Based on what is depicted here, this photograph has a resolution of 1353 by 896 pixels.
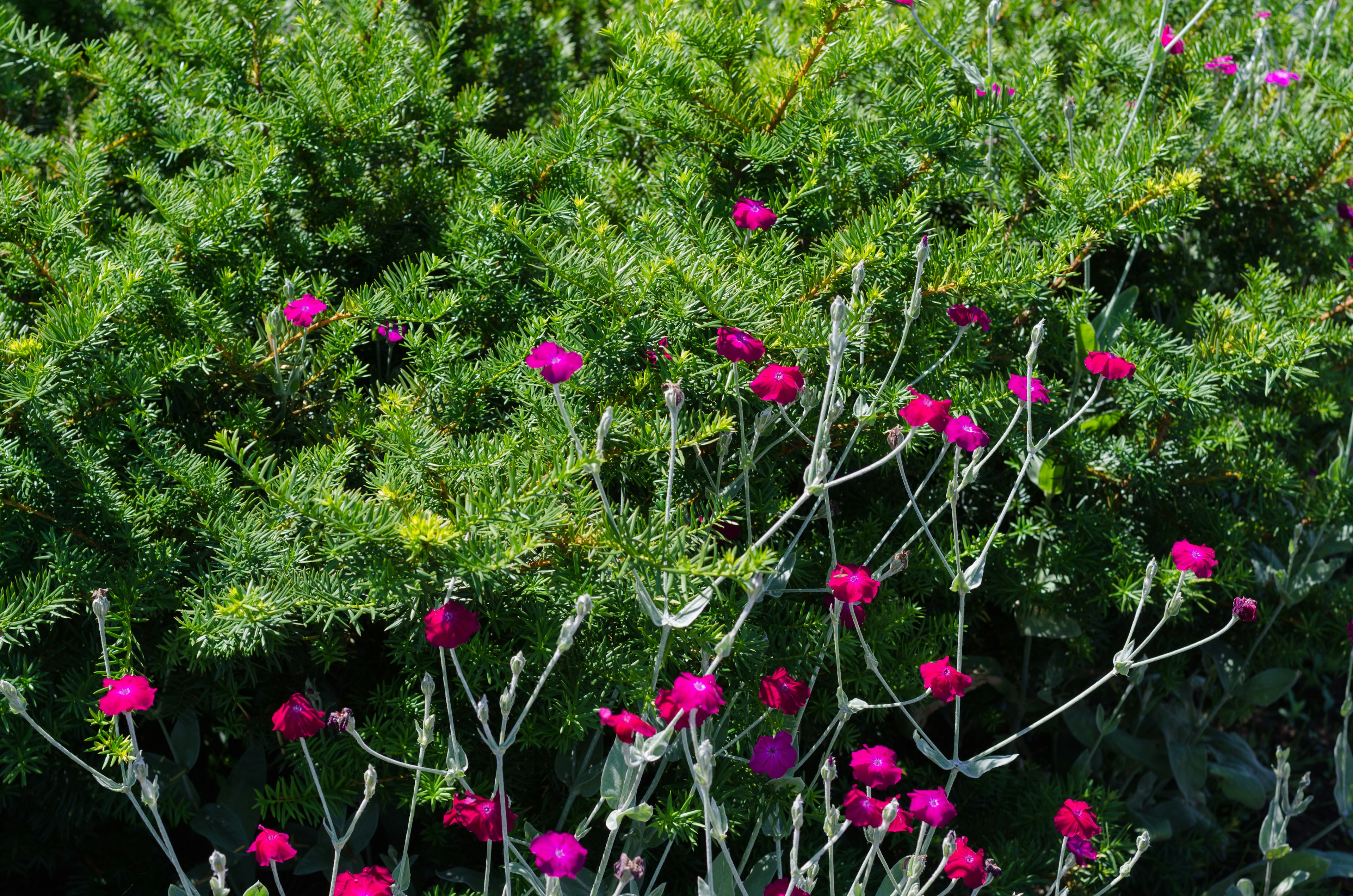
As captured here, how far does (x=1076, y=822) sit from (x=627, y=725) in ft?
2.30

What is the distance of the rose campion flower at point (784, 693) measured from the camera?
135 cm

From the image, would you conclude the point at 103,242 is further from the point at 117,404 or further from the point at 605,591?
the point at 605,591

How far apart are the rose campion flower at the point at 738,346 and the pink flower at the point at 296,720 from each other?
0.67 metres

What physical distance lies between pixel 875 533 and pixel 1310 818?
1.63 meters

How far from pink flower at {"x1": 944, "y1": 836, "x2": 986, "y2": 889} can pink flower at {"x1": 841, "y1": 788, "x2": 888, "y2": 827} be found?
3.9 inches

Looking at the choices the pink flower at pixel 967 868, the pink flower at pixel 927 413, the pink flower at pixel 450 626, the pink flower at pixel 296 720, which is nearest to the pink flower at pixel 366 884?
the pink flower at pixel 296 720

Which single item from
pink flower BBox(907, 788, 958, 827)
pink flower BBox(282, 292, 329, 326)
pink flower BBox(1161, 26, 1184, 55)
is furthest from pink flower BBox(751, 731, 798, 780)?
pink flower BBox(1161, 26, 1184, 55)

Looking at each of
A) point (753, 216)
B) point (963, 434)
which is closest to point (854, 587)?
point (963, 434)

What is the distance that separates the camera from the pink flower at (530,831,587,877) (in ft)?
4.14

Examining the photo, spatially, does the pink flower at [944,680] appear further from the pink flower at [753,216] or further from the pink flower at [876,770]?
the pink flower at [753,216]

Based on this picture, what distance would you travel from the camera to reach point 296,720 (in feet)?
4.20

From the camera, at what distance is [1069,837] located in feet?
5.18

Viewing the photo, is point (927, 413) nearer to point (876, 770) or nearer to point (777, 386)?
point (777, 386)

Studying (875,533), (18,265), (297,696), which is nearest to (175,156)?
(18,265)
